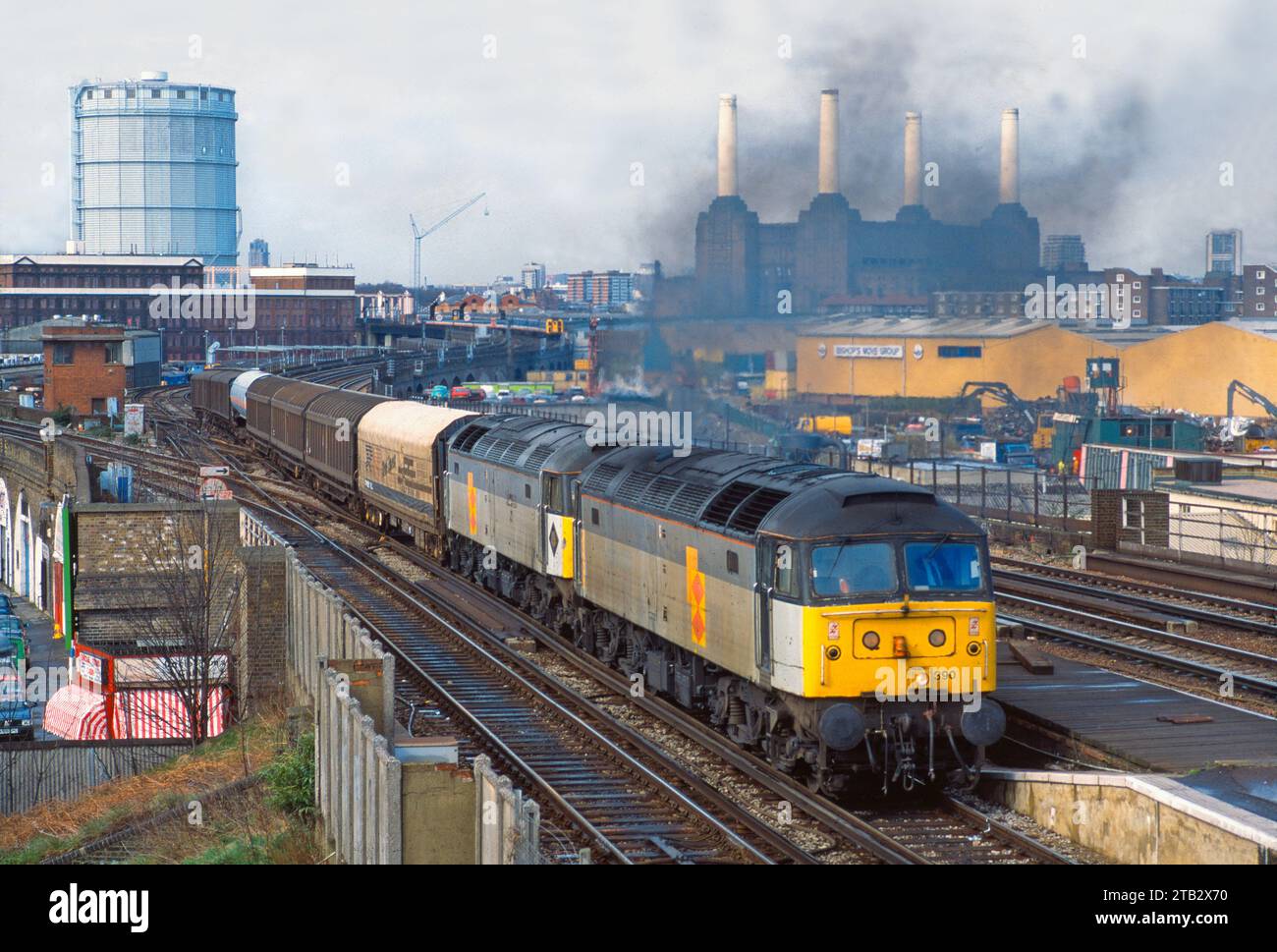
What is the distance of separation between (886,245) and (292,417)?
52428mm

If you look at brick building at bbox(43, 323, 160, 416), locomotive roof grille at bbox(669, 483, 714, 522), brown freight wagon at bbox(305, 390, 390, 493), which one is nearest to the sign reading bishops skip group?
brick building at bbox(43, 323, 160, 416)

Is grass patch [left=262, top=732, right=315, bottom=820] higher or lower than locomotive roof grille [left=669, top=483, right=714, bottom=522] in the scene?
lower

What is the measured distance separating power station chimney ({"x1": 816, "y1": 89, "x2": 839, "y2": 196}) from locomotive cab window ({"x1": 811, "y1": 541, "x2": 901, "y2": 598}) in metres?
80.7

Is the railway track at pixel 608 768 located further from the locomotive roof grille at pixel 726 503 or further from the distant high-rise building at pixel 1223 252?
the distant high-rise building at pixel 1223 252

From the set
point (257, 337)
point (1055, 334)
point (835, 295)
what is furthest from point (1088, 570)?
point (257, 337)

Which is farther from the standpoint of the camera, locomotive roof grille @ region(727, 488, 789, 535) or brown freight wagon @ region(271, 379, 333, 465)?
brown freight wagon @ region(271, 379, 333, 465)

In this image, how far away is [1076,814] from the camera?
14.8 meters

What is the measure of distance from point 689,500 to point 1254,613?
14.1m

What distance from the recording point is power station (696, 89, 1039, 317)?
64.6 meters

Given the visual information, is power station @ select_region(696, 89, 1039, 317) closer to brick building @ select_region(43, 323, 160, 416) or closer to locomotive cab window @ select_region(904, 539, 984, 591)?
brick building @ select_region(43, 323, 160, 416)

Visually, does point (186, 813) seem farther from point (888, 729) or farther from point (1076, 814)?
point (1076, 814)

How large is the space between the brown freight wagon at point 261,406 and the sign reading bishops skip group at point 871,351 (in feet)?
126

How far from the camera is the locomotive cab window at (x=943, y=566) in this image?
15523 mm

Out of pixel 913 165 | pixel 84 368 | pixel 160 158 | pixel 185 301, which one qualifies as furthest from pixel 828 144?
pixel 160 158
